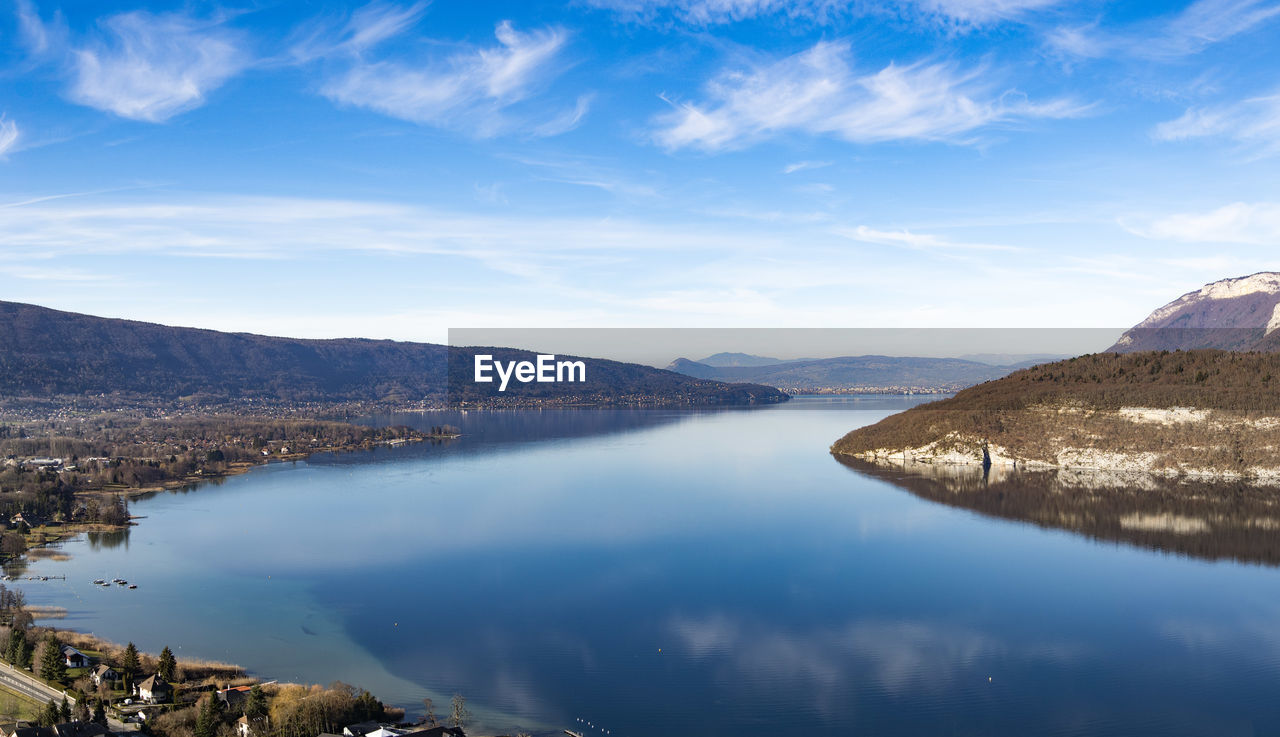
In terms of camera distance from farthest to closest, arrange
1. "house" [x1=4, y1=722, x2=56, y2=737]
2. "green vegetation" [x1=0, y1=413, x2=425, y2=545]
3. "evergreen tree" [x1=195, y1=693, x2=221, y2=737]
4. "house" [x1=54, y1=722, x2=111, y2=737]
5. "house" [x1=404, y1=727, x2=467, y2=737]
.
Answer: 1. "green vegetation" [x1=0, y1=413, x2=425, y2=545]
2. "evergreen tree" [x1=195, y1=693, x2=221, y2=737]
3. "house" [x1=54, y1=722, x2=111, y2=737]
4. "house" [x1=404, y1=727, x2=467, y2=737]
5. "house" [x1=4, y1=722, x2=56, y2=737]

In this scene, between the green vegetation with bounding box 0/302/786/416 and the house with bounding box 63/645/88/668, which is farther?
the green vegetation with bounding box 0/302/786/416

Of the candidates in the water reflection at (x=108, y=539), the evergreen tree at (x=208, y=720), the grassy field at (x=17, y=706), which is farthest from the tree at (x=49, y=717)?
the water reflection at (x=108, y=539)

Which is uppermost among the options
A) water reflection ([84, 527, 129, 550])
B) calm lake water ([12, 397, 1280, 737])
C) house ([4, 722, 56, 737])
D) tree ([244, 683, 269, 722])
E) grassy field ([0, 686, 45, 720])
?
house ([4, 722, 56, 737])

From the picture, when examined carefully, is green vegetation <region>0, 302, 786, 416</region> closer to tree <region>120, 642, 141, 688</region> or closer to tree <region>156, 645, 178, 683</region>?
tree <region>120, 642, 141, 688</region>

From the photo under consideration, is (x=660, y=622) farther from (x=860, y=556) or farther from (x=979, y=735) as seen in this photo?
(x=860, y=556)

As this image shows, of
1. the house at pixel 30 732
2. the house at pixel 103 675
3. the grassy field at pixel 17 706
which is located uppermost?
the house at pixel 30 732

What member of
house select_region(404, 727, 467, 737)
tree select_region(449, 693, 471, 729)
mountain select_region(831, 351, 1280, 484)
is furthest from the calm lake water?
mountain select_region(831, 351, 1280, 484)

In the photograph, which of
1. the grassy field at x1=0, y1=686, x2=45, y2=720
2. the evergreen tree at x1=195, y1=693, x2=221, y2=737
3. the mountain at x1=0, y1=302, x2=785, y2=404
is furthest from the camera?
the mountain at x1=0, y1=302, x2=785, y2=404

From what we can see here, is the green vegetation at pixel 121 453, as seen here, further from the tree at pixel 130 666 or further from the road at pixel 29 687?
the tree at pixel 130 666

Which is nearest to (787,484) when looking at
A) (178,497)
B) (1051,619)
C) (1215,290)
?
(1051,619)
